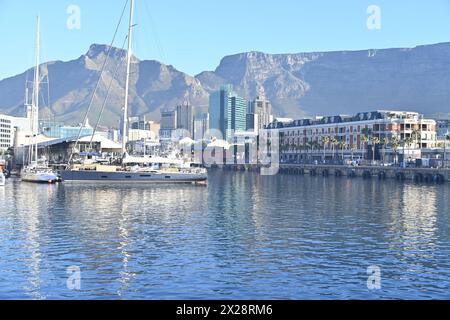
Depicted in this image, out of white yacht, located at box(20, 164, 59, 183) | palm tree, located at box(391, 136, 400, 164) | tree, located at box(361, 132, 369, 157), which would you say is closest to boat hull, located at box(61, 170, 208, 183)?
white yacht, located at box(20, 164, 59, 183)

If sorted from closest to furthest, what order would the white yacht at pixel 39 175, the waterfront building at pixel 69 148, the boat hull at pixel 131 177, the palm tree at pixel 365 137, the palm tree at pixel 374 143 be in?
the boat hull at pixel 131 177 → the white yacht at pixel 39 175 → the waterfront building at pixel 69 148 → the palm tree at pixel 374 143 → the palm tree at pixel 365 137


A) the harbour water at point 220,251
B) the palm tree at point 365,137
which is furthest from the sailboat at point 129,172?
the palm tree at point 365,137

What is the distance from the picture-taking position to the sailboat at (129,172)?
103m

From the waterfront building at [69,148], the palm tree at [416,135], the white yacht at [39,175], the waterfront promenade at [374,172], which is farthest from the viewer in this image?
the palm tree at [416,135]

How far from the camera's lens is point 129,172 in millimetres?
104375

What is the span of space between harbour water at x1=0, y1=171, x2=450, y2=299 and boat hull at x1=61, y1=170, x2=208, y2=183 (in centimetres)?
3798

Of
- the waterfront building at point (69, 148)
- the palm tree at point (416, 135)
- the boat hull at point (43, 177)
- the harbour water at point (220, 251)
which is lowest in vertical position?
the harbour water at point (220, 251)

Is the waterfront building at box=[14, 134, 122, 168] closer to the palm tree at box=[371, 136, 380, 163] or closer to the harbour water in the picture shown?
the harbour water

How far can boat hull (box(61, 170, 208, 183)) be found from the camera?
10250 centimetres

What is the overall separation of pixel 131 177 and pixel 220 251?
230ft

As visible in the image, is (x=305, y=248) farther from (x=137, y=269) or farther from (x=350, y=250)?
(x=137, y=269)

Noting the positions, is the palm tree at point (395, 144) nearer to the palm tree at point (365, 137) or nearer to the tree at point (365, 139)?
the tree at point (365, 139)

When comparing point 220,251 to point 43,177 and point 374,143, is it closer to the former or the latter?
point 43,177
